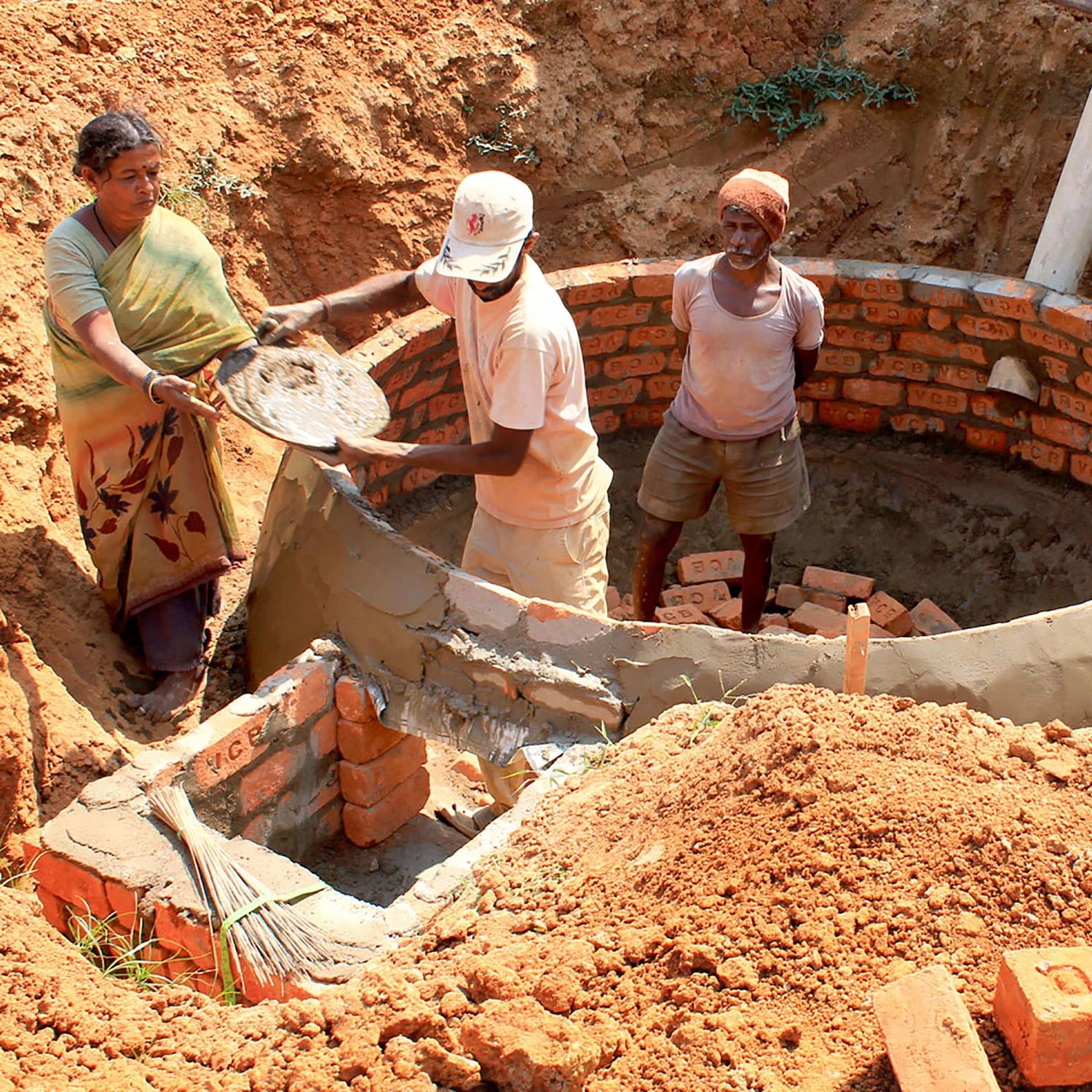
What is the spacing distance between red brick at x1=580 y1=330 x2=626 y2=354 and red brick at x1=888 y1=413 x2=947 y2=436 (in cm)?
129

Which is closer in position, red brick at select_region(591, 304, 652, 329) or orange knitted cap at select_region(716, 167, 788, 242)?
orange knitted cap at select_region(716, 167, 788, 242)

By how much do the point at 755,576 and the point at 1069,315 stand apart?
1.58 metres

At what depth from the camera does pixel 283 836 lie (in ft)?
11.4

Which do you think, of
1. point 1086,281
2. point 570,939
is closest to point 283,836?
point 570,939

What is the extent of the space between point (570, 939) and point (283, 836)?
1.25 m

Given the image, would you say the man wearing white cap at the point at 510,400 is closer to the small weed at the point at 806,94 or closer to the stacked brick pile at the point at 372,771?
the stacked brick pile at the point at 372,771

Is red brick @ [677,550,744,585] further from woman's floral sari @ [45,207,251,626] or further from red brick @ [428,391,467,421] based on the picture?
woman's floral sari @ [45,207,251,626]

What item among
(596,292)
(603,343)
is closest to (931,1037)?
(596,292)

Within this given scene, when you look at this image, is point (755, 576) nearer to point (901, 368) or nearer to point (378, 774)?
point (901, 368)

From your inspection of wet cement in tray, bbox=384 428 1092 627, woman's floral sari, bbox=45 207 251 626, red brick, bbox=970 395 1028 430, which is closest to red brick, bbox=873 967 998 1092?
woman's floral sari, bbox=45 207 251 626

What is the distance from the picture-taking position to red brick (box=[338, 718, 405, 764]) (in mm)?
3510

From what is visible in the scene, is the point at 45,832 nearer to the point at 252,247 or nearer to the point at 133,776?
the point at 133,776

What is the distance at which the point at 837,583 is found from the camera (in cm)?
534

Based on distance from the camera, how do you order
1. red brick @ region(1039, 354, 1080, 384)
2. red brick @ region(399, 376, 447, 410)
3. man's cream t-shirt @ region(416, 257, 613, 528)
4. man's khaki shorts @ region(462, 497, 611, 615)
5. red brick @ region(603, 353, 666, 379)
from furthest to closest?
red brick @ region(603, 353, 666, 379) < red brick @ region(1039, 354, 1080, 384) < red brick @ region(399, 376, 447, 410) < man's khaki shorts @ region(462, 497, 611, 615) < man's cream t-shirt @ region(416, 257, 613, 528)
